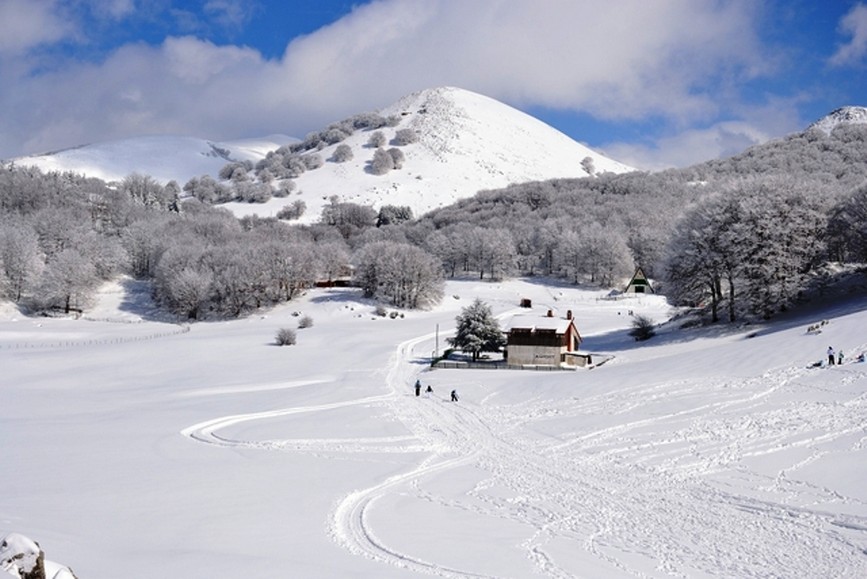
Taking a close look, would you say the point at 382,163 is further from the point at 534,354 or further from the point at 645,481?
the point at 645,481

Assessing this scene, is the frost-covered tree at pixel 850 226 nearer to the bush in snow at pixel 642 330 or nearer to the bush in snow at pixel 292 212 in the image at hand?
the bush in snow at pixel 642 330

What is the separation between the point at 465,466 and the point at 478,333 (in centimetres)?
2559

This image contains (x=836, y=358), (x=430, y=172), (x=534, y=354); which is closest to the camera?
(x=836, y=358)

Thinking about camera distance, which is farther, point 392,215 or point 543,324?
point 392,215

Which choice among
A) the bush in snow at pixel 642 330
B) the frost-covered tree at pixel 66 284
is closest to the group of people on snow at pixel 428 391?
the bush in snow at pixel 642 330

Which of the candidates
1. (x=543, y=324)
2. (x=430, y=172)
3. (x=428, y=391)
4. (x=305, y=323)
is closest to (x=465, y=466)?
(x=428, y=391)

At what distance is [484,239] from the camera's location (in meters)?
97.4

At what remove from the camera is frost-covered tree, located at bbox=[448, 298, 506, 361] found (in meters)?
45.3

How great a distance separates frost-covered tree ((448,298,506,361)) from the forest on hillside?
12.0 metres

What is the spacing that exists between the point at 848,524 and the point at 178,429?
70.3 ft

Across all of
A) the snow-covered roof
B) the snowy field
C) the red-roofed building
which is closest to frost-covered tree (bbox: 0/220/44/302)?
the snowy field

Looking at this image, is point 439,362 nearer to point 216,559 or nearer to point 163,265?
point 216,559

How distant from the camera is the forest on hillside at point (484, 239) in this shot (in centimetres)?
4159

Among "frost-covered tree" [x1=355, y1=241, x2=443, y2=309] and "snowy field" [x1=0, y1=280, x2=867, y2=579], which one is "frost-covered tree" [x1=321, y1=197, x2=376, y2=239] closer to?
A: "frost-covered tree" [x1=355, y1=241, x2=443, y2=309]
